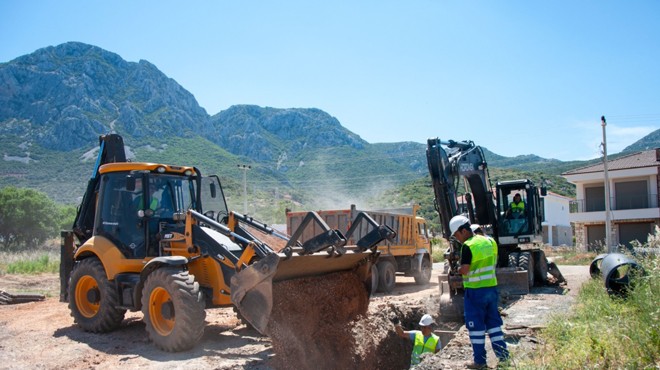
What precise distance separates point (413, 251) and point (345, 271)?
33.1 feet

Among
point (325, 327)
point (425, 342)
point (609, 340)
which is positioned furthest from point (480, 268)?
point (325, 327)

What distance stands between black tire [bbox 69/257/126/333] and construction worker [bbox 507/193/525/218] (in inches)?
362

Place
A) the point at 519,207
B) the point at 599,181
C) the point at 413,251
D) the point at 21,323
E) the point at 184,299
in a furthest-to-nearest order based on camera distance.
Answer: the point at 599,181 → the point at 413,251 → the point at 519,207 → the point at 21,323 → the point at 184,299

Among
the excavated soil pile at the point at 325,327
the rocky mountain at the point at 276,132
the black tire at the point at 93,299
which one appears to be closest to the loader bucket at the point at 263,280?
the excavated soil pile at the point at 325,327

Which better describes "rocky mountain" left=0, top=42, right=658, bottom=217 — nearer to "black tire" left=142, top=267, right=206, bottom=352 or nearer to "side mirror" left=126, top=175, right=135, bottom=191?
"side mirror" left=126, top=175, right=135, bottom=191

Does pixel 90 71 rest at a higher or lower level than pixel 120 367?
higher

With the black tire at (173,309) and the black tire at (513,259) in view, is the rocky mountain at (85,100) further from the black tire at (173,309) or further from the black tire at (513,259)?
the black tire at (173,309)

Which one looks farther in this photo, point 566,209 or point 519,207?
point 566,209

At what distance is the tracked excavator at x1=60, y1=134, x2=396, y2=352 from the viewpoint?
672 cm

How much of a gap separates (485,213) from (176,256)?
771 centimetres

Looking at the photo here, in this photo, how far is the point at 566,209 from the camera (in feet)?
179

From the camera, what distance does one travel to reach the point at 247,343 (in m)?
8.14

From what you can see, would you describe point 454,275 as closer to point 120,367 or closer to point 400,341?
point 400,341

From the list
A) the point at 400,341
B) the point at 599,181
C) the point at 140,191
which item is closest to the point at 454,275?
the point at 400,341
